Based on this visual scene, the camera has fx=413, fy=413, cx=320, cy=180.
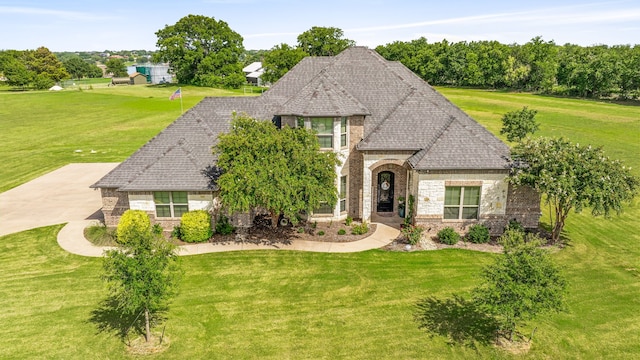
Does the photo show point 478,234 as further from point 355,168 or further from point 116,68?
point 116,68

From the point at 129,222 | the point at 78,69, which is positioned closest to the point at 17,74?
the point at 78,69

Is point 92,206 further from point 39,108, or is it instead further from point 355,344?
point 39,108

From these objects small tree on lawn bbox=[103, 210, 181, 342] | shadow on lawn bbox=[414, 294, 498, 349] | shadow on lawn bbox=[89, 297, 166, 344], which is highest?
small tree on lawn bbox=[103, 210, 181, 342]

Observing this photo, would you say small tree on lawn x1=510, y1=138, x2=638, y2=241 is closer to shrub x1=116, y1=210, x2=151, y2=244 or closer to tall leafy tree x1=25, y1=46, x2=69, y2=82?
shrub x1=116, y1=210, x2=151, y2=244

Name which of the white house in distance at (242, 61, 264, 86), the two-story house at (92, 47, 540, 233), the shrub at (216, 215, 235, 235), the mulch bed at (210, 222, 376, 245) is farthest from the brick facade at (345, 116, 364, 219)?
the white house in distance at (242, 61, 264, 86)

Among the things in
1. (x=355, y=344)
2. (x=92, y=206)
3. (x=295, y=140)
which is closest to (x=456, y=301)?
(x=355, y=344)

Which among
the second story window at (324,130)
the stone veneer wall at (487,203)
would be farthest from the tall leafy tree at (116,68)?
the stone veneer wall at (487,203)
